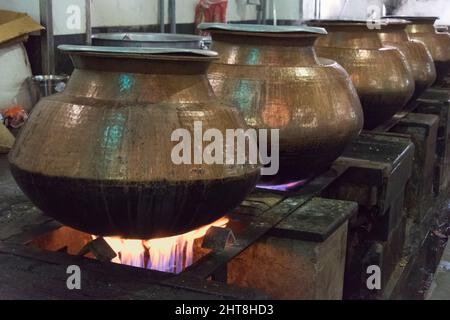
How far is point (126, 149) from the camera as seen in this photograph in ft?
6.15

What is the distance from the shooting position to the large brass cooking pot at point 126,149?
1.88 m

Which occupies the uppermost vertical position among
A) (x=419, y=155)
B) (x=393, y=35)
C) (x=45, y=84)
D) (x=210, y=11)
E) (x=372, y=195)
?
(x=210, y=11)

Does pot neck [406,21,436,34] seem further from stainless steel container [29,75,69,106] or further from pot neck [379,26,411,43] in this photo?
stainless steel container [29,75,69,106]

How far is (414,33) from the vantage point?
19.2ft

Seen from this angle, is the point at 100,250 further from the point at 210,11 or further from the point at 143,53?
the point at 210,11

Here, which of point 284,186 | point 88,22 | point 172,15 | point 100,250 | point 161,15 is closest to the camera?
point 100,250

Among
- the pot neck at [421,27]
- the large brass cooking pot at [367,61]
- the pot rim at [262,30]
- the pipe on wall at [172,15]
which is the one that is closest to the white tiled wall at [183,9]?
the pipe on wall at [172,15]

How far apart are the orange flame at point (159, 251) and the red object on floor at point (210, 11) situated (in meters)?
4.56

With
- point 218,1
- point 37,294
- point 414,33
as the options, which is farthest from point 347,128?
point 218,1

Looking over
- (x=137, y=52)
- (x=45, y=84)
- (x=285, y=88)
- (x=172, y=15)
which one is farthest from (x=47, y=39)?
(x=137, y=52)

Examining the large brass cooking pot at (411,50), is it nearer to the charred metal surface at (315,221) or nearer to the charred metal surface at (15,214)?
the charred metal surface at (315,221)

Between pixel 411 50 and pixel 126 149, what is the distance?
356cm
